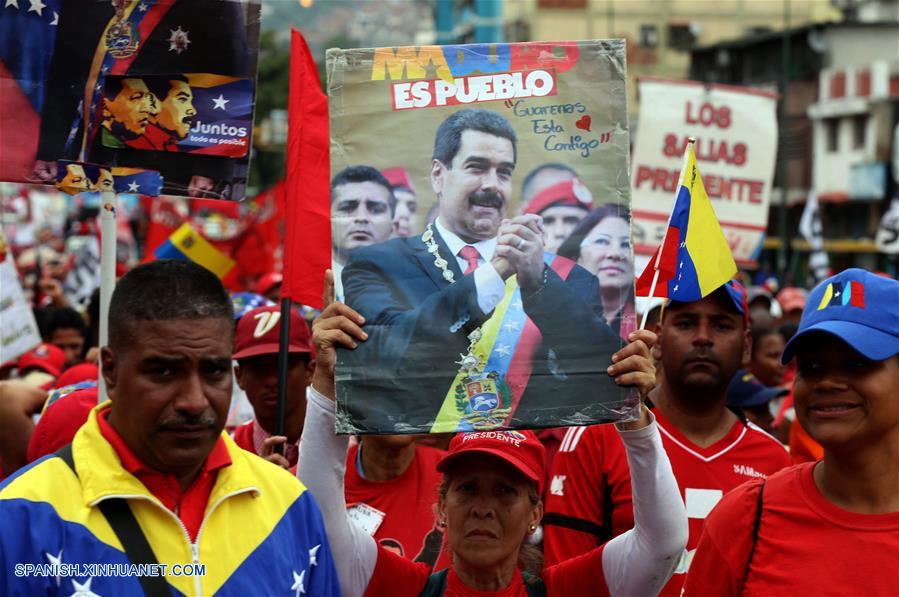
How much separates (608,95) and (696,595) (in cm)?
143

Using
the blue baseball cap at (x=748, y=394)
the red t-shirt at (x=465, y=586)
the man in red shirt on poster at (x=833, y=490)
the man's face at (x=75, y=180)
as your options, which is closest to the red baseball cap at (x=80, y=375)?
the man's face at (x=75, y=180)

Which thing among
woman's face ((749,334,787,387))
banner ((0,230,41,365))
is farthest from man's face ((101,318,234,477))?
woman's face ((749,334,787,387))

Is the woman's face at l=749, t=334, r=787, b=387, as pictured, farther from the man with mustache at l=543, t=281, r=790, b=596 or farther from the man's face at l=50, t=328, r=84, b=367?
the man's face at l=50, t=328, r=84, b=367

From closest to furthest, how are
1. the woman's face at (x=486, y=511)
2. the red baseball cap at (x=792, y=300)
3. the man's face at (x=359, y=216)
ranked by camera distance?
the man's face at (x=359, y=216)
the woman's face at (x=486, y=511)
the red baseball cap at (x=792, y=300)

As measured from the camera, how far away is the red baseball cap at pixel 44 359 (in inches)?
313

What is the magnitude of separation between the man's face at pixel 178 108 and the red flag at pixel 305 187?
53 cm

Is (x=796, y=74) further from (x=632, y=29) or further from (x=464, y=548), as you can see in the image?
(x=464, y=548)

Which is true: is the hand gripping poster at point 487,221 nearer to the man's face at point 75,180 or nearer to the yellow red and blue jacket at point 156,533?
the yellow red and blue jacket at point 156,533

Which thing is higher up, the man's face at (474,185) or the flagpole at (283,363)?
the man's face at (474,185)

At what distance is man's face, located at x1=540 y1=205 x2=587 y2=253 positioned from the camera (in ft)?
12.3

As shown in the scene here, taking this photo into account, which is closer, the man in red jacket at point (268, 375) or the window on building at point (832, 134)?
the man in red jacket at point (268, 375)

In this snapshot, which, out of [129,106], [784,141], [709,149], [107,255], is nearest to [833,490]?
[107,255]

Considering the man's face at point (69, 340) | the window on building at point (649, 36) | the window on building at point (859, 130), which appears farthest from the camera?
the window on building at point (649, 36)

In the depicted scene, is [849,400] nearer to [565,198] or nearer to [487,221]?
[565,198]
